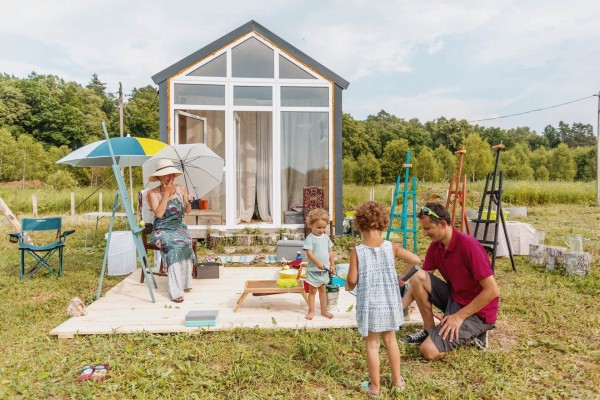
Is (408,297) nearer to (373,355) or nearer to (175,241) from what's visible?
(373,355)

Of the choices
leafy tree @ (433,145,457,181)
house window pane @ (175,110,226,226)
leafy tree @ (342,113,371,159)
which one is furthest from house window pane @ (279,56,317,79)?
leafy tree @ (433,145,457,181)

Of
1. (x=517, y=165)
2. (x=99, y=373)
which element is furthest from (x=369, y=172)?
(x=99, y=373)

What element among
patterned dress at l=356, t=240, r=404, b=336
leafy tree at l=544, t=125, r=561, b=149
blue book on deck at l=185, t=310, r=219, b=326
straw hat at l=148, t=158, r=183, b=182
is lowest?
blue book on deck at l=185, t=310, r=219, b=326

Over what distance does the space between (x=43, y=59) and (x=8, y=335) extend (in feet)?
174

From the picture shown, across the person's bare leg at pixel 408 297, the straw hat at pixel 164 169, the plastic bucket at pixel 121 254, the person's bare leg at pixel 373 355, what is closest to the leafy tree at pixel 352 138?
the plastic bucket at pixel 121 254

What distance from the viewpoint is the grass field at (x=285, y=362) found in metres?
2.82

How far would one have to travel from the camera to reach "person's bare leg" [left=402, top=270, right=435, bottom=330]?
3402mm

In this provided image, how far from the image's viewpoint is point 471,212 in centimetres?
917

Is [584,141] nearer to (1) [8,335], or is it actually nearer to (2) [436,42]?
(2) [436,42]

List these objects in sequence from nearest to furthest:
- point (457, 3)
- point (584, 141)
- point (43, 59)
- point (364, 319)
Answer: point (364, 319) → point (457, 3) → point (43, 59) → point (584, 141)

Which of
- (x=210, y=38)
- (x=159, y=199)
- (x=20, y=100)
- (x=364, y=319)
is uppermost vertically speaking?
(x=20, y=100)

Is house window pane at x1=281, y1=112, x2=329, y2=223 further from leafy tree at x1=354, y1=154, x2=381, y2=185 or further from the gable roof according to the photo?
leafy tree at x1=354, y1=154, x2=381, y2=185

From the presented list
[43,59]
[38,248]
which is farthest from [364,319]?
[43,59]

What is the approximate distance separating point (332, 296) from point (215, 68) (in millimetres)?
5836
